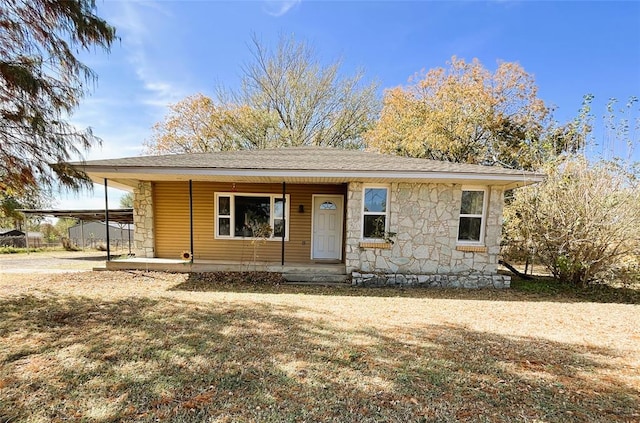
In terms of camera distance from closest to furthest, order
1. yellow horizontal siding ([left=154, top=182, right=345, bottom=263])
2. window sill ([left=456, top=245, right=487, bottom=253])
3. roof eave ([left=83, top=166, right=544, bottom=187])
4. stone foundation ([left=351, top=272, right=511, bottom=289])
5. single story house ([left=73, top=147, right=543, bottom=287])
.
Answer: roof eave ([left=83, top=166, right=544, bottom=187])
single story house ([left=73, top=147, right=543, bottom=287])
stone foundation ([left=351, top=272, right=511, bottom=289])
window sill ([left=456, top=245, right=487, bottom=253])
yellow horizontal siding ([left=154, top=182, right=345, bottom=263])

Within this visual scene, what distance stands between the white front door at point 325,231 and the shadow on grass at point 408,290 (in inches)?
72.7

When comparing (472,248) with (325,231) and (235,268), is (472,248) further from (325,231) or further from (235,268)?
(235,268)

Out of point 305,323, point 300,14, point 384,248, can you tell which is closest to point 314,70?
point 300,14

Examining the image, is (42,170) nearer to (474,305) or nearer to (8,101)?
(8,101)

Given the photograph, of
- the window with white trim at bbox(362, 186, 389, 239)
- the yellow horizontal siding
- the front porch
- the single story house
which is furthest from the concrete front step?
the yellow horizontal siding

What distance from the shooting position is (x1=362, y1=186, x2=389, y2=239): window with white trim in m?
7.47

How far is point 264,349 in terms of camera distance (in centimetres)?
334

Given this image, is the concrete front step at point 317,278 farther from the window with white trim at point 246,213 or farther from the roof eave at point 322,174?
the roof eave at point 322,174

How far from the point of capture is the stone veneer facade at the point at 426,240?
7324 millimetres

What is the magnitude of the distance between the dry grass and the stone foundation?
1.63 meters

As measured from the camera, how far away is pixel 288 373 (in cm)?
284

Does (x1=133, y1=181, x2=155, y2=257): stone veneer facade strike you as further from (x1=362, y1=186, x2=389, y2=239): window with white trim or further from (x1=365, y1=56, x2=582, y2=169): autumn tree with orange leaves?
(x1=365, y1=56, x2=582, y2=169): autumn tree with orange leaves

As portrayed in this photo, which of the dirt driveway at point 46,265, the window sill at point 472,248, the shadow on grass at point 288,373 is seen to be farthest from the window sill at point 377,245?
the dirt driveway at point 46,265

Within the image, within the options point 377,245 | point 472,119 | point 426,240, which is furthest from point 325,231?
point 472,119
